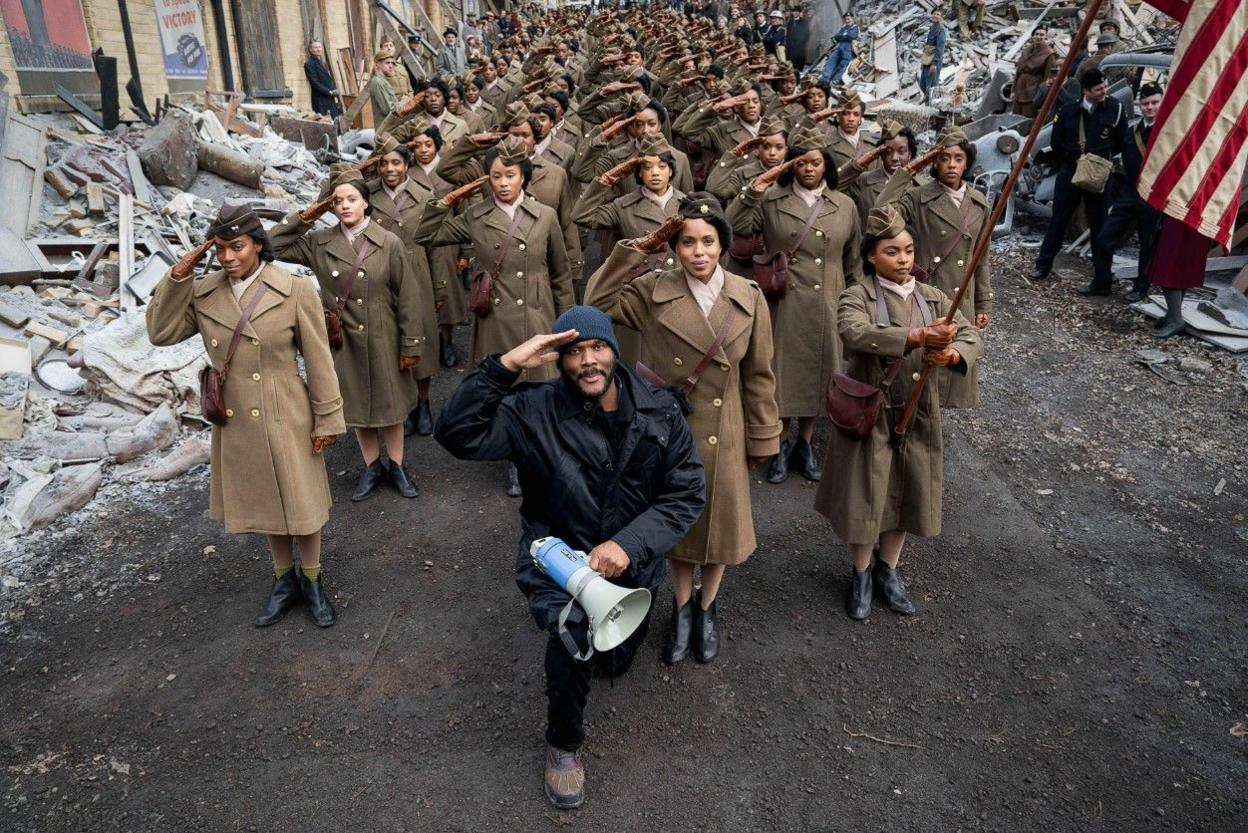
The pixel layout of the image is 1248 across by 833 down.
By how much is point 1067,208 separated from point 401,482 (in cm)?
793

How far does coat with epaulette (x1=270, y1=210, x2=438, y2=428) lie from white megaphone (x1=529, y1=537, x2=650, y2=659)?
10.1ft

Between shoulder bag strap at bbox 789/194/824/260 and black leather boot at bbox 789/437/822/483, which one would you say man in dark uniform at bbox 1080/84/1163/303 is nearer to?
shoulder bag strap at bbox 789/194/824/260

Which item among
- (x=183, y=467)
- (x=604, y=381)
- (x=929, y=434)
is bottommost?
(x=183, y=467)

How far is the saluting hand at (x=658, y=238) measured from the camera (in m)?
4.01

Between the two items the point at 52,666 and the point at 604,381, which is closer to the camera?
the point at 604,381

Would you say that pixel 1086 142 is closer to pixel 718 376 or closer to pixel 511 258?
pixel 511 258

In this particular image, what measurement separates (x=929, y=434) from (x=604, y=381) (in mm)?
1997

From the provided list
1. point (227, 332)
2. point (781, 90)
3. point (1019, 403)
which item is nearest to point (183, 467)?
point (227, 332)

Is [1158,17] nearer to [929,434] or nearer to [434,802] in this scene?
[929,434]

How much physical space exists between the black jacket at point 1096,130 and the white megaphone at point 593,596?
29.5 ft

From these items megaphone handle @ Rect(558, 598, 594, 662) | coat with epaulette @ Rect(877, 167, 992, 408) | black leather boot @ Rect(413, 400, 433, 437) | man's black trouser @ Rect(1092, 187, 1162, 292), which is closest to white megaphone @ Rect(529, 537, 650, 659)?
megaphone handle @ Rect(558, 598, 594, 662)

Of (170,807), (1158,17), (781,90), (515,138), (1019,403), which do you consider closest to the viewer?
(170,807)

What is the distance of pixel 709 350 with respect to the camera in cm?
400

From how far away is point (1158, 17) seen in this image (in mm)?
21547
